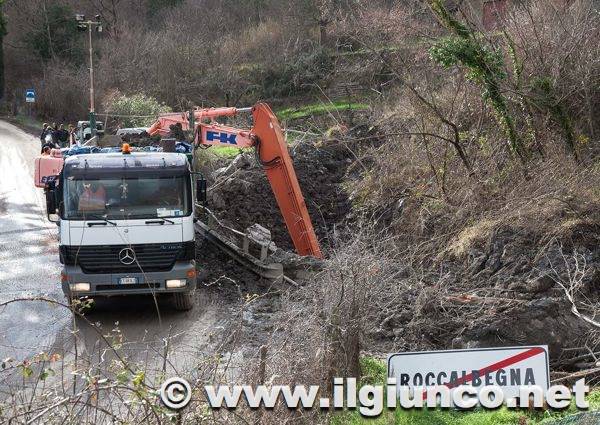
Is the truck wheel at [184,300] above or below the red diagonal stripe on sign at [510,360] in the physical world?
below

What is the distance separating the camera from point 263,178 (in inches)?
861

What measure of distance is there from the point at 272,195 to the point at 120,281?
26.1ft

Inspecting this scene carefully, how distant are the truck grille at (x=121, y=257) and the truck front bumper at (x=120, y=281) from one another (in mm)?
91

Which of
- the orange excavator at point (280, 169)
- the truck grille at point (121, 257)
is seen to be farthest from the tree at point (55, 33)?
the truck grille at point (121, 257)

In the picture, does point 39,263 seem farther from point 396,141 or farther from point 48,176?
point 396,141

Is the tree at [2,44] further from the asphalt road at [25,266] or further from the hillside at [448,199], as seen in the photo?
the hillside at [448,199]

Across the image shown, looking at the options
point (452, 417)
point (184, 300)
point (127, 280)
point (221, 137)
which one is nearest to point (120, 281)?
point (127, 280)

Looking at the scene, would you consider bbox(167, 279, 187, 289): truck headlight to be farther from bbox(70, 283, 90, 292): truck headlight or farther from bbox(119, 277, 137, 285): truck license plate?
bbox(70, 283, 90, 292): truck headlight

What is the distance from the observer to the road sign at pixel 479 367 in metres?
7.14

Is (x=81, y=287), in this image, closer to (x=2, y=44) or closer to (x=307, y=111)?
(x=307, y=111)

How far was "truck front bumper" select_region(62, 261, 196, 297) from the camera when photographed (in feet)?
46.0

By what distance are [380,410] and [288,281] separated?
7.50 m

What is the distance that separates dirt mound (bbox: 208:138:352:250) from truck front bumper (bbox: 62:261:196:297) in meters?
5.54

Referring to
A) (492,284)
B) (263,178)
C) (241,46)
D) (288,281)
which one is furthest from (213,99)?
(492,284)
